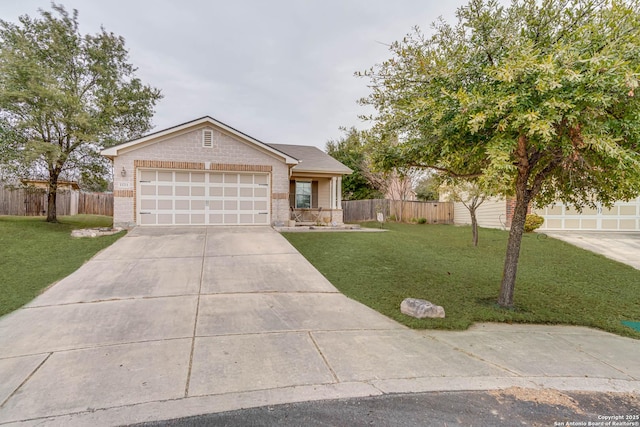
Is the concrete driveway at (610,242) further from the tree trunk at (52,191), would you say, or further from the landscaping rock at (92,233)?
the tree trunk at (52,191)

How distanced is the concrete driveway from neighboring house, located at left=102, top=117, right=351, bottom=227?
426 inches

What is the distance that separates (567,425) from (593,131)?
3.04 m

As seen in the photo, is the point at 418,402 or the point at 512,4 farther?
the point at 512,4

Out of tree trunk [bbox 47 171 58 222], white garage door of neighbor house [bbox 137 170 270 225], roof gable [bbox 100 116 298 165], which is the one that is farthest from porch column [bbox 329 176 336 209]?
tree trunk [bbox 47 171 58 222]

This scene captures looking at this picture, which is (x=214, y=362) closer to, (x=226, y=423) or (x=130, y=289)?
(x=226, y=423)

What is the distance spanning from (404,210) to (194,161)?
1292 cm

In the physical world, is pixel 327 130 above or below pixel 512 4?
above

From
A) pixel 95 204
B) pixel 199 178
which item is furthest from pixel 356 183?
pixel 95 204

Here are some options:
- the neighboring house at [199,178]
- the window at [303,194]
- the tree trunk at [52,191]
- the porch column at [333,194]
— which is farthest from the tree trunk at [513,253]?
the tree trunk at [52,191]

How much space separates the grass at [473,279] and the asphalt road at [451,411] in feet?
5.86

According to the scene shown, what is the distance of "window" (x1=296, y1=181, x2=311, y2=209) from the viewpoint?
16.6m

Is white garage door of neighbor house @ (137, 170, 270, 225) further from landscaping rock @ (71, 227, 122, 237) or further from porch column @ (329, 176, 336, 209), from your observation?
porch column @ (329, 176, 336, 209)

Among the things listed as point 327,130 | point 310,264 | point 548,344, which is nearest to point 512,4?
point 548,344

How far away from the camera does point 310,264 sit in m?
7.89
